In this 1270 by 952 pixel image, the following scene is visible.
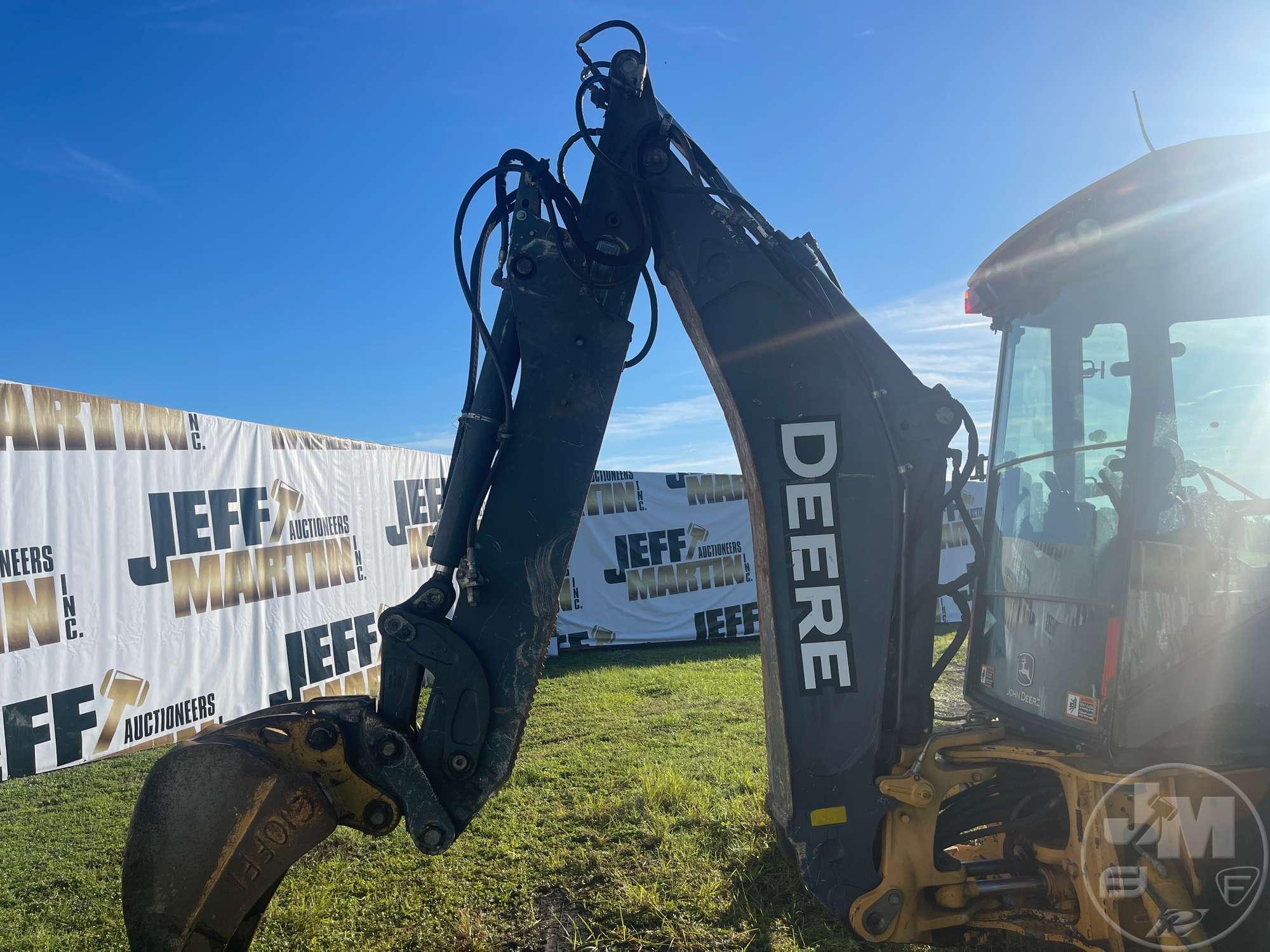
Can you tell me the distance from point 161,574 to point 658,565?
766cm

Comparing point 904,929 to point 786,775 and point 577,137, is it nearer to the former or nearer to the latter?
point 786,775

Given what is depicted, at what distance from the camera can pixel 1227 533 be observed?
2725mm

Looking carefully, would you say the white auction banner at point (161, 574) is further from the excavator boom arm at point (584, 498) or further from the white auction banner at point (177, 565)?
the excavator boom arm at point (584, 498)

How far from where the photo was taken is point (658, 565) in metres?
13.3

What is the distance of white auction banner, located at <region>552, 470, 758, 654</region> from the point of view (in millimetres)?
12828

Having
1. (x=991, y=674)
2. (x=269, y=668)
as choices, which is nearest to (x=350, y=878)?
(x=991, y=674)

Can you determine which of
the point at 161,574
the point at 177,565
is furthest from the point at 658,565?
the point at 161,574

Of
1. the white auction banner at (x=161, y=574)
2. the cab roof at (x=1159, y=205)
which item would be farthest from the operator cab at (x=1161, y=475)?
the white auction banner at (x=161, y=574)

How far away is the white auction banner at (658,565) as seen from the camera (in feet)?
42.1

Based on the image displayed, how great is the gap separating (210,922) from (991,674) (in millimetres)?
2945

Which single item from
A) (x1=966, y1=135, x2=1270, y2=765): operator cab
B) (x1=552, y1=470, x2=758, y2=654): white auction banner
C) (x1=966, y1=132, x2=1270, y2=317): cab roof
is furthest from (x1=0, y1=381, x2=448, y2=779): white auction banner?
(x1=966, y1=132, x2=1270, y2=317): cab roof

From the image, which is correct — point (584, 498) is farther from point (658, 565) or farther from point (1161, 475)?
point (658, 565)

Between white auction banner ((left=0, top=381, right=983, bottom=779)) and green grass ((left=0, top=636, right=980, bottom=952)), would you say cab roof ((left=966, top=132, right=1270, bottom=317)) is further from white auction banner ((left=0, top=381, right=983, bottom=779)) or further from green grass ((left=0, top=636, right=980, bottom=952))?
white auction banner ((left=0, top=381, right=983, bottom=779))

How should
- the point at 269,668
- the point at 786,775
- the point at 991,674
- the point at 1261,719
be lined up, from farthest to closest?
the point at 269,668, the point at 991,674, the point at 1261,719, the point at 786,775
